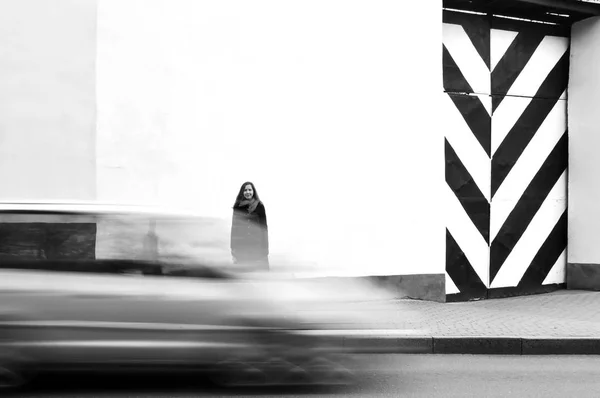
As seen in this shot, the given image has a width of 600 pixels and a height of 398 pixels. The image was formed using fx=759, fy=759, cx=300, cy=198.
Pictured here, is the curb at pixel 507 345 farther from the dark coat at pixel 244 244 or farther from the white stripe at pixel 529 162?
the white stripe at pixel 529 162

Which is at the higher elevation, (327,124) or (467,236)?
(327,124)

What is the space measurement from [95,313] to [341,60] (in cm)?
608

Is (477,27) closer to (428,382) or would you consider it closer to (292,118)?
(292,118)

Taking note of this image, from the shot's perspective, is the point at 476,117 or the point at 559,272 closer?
the point at 476,117

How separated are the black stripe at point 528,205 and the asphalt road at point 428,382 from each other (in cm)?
431

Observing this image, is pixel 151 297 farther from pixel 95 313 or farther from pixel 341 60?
pixel 341 60

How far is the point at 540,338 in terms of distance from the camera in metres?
7.76

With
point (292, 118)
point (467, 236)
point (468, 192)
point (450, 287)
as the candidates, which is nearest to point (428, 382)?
point (292, 118)

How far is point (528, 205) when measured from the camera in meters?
12.0

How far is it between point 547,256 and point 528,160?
1580 mm

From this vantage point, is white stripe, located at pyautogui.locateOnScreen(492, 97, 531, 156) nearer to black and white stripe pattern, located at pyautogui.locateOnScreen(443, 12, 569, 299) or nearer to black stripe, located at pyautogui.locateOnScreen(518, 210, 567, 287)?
black and white stripe pattern, located at pyautogui.locateOnScreen(443, 12, 569, 299)

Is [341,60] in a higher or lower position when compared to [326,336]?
higher

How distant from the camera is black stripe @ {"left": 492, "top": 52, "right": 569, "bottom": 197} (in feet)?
38.6

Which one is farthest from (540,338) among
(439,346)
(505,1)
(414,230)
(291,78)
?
(505,1)
